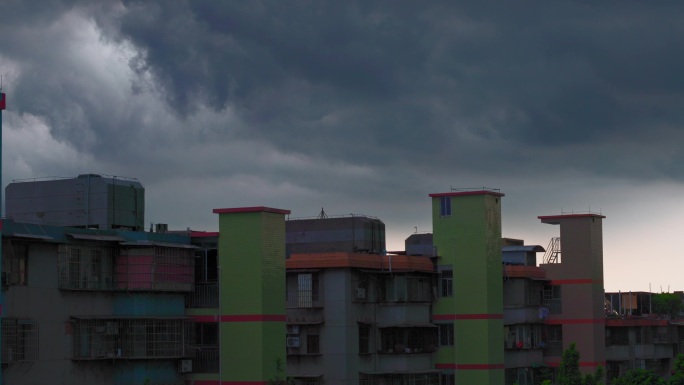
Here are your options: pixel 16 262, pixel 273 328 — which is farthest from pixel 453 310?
pixel 16 262

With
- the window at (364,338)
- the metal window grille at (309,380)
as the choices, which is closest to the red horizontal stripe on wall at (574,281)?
the window at (364,338)

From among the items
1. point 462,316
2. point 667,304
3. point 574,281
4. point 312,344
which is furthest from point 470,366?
point 667,304

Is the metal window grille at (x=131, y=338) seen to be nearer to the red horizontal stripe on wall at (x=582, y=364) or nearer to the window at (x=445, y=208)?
the window at (x=445, y=208)

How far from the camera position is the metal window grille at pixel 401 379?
81062 mm

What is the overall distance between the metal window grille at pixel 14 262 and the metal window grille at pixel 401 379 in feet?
88.7

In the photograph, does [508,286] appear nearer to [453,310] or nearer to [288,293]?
[453,310]

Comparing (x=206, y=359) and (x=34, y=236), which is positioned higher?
(x=34, y=236)

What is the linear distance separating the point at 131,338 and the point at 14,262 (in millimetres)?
8688

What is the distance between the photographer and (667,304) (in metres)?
140

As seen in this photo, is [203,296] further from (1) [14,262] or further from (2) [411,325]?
(2) [411,325]

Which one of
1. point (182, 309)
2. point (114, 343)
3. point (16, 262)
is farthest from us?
point (182, 309)

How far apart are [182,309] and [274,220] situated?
727 centimetres

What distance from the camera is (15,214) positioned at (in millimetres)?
67625

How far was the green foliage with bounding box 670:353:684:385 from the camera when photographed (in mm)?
107750
